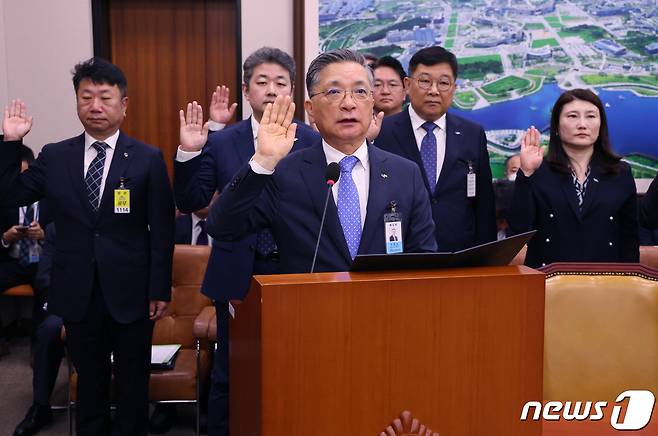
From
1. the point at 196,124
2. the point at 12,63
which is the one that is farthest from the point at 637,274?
the point at 12,63

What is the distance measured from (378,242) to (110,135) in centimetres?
146

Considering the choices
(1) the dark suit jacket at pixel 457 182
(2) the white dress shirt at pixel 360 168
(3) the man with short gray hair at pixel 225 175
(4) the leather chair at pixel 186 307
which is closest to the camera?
(2) the white dress shirt at pixel 360 168

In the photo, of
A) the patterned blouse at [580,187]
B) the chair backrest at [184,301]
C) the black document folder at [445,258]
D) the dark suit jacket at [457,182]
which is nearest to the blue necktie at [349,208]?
the black document folder at [445,258]

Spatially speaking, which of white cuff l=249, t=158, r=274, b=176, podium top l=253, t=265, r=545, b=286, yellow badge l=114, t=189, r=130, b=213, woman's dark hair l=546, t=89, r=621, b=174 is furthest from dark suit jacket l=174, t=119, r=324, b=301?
podium top l=253, t=265, r=545, b=286

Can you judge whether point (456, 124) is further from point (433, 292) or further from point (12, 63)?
point (12, 63)

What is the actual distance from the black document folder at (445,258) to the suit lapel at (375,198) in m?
0.43

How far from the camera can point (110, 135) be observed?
278 cm

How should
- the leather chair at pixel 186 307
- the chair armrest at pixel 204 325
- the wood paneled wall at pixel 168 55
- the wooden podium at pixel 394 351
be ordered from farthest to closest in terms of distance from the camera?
the wood paneled wall at pixel 168 55
the leather chair at pixel 186 307
the chair armrest at pixel 204 325
the wooden podium at pixel 394 351

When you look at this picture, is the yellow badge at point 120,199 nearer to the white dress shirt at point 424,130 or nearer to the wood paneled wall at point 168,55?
the white dress shirt at point 424,130

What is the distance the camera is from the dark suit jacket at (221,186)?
2.47m

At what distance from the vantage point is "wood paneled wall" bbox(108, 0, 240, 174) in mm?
5141

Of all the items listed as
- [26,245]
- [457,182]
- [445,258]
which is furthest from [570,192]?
[26,245]

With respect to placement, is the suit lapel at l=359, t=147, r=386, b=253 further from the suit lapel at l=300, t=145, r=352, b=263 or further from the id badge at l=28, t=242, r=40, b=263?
the id badge at l=28, t=242, r=40, b=263

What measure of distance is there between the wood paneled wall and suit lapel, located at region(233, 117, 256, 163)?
8.36 ft
